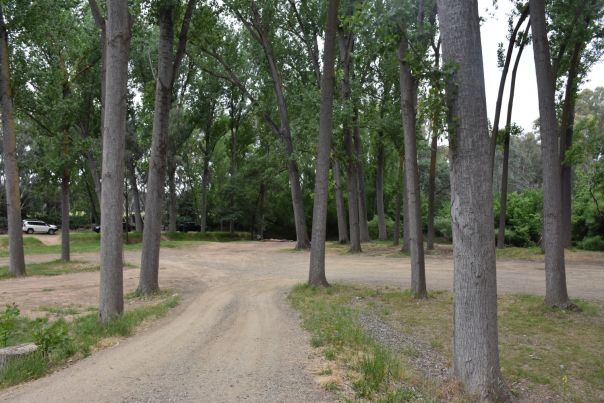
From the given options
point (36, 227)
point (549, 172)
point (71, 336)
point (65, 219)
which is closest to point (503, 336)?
point (549, 172)

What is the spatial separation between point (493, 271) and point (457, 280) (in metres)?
0.41

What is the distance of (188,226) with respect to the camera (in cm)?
5959

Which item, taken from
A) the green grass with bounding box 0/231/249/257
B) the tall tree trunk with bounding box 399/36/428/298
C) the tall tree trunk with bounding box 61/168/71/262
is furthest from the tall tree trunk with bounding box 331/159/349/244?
the tall tree trunk with bounding box 399/36/428/298

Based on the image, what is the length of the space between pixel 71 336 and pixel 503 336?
24.3ft

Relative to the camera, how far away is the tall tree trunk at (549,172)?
33.8 ft

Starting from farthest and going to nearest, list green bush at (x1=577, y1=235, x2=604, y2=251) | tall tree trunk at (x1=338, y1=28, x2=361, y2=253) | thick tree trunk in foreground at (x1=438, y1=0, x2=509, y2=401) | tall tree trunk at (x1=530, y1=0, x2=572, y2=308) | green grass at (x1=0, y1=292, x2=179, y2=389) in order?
1. green bush at (x1=577, y1=235, x2=604, y2=251)
2. tall tree trunk at (x1=338, y1=28, x2=361, y2=253)
3. tall tree trunk at (x1=530, y1=0, x2=572, y2=308)
4. green grass at (x1=0, y1=292, x2=179, y2=389)
5. thick tree trunk in foreground at (x1=438, y1=0, x2=509, y2=401)

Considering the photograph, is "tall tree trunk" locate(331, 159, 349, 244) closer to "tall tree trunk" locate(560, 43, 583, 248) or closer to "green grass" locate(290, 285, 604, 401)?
"tall tree trunk" locate(560, 43, 583, 248)

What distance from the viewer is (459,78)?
562 cm

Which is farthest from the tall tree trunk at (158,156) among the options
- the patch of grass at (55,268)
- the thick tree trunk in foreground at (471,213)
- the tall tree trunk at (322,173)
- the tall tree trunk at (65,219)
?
the tall tree trunk at (65,219)

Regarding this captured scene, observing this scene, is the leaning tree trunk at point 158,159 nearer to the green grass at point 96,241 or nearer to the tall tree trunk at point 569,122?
the tall tree trunk at point 569,122

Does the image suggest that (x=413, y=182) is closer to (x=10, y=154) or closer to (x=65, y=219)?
(x=10, y=154)

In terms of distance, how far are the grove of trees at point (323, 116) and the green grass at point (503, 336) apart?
0.63 meters

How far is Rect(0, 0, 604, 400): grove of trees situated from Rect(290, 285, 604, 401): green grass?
2.06 ft

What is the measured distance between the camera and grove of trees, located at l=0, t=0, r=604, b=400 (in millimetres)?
5617
